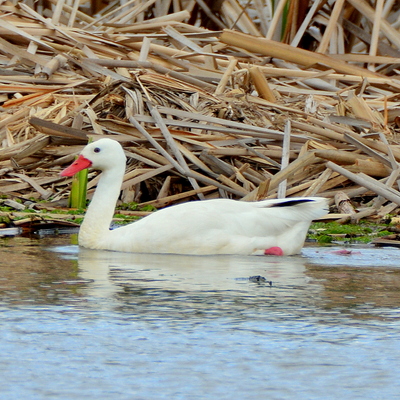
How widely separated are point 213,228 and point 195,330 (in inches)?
108

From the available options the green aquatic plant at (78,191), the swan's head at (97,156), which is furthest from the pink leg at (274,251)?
the green aquatic plant at (78,191)

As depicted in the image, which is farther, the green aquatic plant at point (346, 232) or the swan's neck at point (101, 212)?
the green aquatic plant at point (346, 232)

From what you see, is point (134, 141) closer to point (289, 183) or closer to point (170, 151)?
point (170, 151)

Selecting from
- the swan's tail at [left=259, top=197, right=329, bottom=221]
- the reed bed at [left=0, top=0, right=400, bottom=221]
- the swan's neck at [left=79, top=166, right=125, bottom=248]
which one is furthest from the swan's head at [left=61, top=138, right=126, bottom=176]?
the swan's tail at [left=259, top=197, right=329, bottom=221]

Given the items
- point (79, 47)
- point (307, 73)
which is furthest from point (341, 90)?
point (79, 47)

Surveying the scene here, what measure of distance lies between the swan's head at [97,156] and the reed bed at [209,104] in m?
1.04

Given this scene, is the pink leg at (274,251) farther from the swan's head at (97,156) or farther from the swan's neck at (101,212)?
the swan's head at (97,156)

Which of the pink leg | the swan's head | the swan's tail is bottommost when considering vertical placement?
the pink leg

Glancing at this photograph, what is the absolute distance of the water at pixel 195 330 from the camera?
3137 mm

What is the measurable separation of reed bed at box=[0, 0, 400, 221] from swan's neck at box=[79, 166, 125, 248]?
3.61 ft

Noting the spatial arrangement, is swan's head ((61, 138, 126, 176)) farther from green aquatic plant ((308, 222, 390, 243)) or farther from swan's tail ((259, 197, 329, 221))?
green aquatic plant ((308, 222, 390, 243))

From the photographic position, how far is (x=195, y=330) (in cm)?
390

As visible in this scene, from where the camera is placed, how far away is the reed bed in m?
8.52

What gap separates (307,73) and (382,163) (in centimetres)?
259
